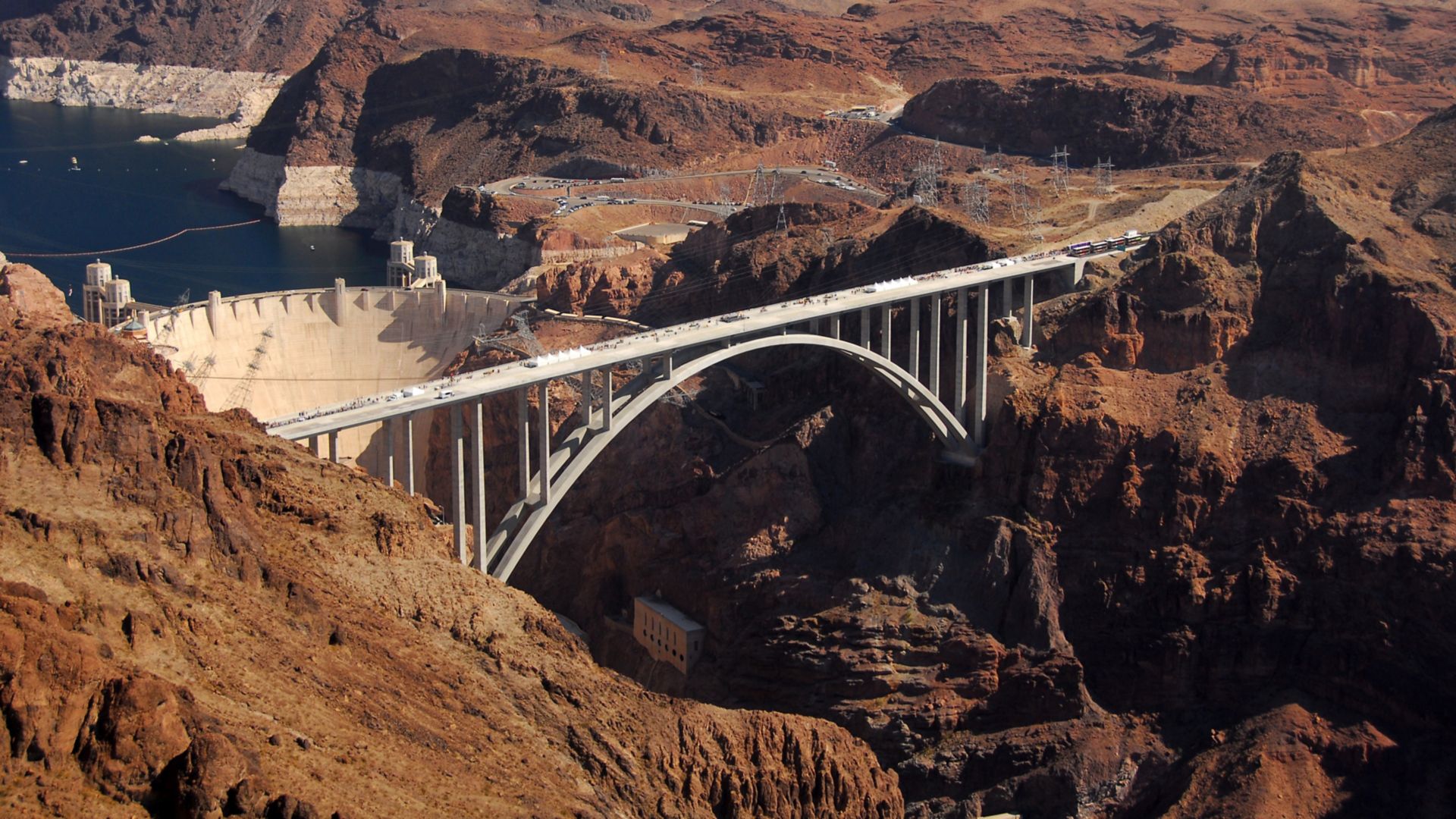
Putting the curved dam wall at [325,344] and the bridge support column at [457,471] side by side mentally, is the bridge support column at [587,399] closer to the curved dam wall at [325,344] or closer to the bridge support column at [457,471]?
the bridge support column at [457,471]

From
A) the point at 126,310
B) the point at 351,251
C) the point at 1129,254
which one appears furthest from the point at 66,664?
the point at 351,251

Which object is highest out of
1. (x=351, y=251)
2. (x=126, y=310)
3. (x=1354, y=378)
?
(x=1354, y=378)

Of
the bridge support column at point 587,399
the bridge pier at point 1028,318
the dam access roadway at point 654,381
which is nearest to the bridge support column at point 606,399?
the dam access roadway at point 654,381

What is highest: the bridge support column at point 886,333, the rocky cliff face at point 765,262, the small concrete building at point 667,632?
the bridge support column at point 886,333

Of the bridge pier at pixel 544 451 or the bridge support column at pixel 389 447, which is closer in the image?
the bridge support column at pixel 389 447

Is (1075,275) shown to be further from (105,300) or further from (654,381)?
(105,300)

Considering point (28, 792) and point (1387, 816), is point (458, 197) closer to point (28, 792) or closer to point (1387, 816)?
point (1387, 816)
